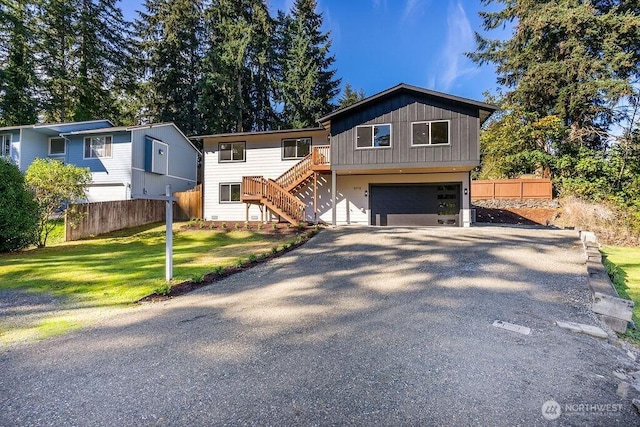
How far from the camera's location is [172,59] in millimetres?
28172

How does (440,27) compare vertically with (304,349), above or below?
above

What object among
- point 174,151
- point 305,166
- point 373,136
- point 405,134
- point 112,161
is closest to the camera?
point 405,134

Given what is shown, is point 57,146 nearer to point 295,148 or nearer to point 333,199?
point 295,148

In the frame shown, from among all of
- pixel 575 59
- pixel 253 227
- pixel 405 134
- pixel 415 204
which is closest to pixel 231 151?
pixel 253 227

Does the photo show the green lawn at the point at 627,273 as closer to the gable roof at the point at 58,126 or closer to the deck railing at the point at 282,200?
the deck railing at the point at 282,200

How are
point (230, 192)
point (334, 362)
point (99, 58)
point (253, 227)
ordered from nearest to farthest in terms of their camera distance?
point (334, 362), point (253, 227), point (230, 192), point (99, 58)

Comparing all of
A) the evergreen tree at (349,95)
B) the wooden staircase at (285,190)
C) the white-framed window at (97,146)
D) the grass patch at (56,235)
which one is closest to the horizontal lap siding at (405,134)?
the wooden staircase at (285,190)

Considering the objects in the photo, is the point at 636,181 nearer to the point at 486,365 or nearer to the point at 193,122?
the point at 486,365

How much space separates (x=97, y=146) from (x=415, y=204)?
1908 centimetres

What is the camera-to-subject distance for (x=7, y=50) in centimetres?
2416

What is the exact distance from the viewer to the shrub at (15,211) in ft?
34.2

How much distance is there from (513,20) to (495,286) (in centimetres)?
2600

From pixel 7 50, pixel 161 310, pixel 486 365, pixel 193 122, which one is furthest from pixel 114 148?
pixel 486 365

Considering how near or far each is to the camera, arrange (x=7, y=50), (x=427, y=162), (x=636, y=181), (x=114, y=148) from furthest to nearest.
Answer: (x=7, y=50), (x=114, y=148), (x=636, y=181), (x=427, y=162)
